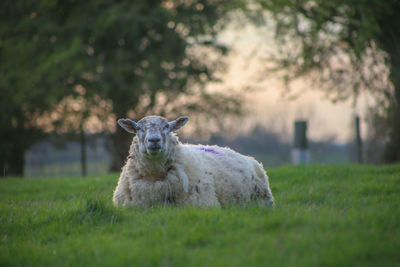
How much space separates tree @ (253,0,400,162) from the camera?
9.38 m

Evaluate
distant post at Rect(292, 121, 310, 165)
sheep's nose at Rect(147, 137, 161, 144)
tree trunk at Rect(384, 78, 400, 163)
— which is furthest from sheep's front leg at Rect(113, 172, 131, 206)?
tree trunk at Rect(384, 78, 400, 163)

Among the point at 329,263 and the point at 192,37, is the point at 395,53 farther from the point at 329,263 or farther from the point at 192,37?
the point at 329,263

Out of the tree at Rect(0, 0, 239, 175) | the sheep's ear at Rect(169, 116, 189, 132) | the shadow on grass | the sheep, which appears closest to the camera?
the shadow on grass

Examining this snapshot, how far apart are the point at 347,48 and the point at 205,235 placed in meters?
8.99

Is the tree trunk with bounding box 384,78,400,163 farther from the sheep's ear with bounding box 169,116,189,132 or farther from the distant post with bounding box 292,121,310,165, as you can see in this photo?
the sheep's ear with bounding box 169,116,189,132

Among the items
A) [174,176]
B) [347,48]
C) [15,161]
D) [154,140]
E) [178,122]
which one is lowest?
[15,161]

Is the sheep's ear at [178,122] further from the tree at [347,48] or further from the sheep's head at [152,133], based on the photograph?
the tree at [347,48]

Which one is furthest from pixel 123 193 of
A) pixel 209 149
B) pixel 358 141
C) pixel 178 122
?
pixel 358 141

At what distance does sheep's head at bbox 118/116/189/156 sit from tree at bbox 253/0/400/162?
630cm

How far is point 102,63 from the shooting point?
1205cm

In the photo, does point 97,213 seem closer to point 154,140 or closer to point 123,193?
point 123,193

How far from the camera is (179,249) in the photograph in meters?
2.79

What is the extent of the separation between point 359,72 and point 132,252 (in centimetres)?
919

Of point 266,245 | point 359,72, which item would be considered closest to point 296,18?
point 359,72
